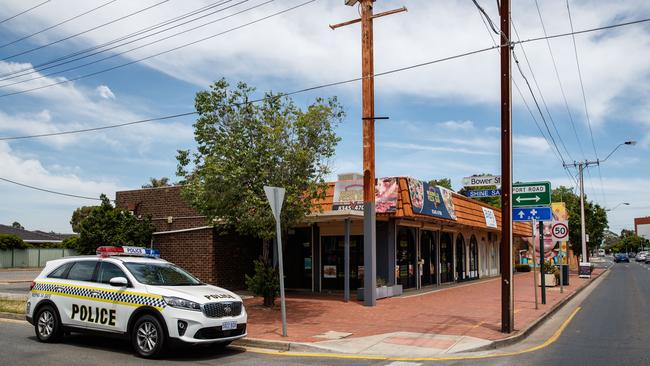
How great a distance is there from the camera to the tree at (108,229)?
19438 mm

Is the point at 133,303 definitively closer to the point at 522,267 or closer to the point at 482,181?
the point at 482,181

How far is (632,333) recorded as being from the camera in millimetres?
11953

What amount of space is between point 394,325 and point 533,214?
19.9ft

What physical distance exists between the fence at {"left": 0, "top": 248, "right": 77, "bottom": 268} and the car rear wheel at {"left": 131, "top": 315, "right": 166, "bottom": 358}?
39650 millimetres

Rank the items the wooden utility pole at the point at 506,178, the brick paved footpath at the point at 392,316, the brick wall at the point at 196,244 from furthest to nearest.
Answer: the brick wall at the point at 196,244 → the brick paved footpath at the point at 392,316 → the wooden utility pole at the point at 506,178

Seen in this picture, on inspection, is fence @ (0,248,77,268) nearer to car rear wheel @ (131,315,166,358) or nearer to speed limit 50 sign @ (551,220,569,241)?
speed limit 50 sign @ (551,220,569,241)

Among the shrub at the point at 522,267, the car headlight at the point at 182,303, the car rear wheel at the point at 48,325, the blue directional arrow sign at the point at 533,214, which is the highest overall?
the blue directional arrow sign at the point at 533,214

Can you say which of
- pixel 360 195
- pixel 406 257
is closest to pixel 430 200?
pixel 406 257

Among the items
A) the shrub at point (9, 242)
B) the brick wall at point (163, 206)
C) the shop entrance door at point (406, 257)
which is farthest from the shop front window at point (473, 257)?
the shrub at point (9, 242)

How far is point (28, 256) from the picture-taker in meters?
46.1

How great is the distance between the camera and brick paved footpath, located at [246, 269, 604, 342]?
11.8 meters

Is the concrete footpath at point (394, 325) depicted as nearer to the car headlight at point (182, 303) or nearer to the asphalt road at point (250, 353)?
the asphalt road at point (250, 353)

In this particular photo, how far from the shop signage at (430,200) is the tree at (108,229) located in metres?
9.88

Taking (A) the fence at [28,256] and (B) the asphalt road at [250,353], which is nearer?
(B) the asphalt road at [250,353]
